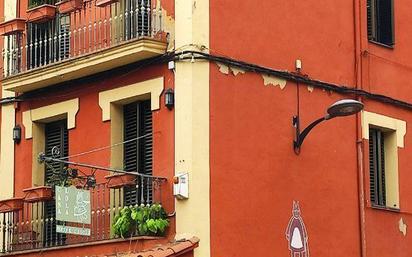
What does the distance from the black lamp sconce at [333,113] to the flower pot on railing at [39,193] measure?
454 centimetres

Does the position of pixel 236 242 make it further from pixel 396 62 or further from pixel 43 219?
pixel 396 62

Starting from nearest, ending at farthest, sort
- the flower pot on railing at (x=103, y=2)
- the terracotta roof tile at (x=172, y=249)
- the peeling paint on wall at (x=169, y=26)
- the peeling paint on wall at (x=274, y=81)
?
the terracotta roof tile at (x=172, y=249) → the peeling paint on wall at (x=169, y=26) → the flower pot on railing at (x=103, y=2) → the peeling paint on wall at (x=274, y=81)

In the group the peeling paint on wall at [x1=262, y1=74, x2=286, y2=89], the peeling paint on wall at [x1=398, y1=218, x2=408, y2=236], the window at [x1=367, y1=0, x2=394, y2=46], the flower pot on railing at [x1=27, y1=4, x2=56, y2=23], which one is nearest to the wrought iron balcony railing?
the flower pot on railing at [x1=27, y1=4, x2=56, y2=23]

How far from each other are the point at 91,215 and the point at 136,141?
1571mm

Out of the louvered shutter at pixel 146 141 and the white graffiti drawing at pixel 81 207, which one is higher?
the louvered shutter at pixel 146 141

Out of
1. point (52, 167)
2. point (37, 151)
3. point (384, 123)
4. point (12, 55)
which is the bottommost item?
point (52, 167)

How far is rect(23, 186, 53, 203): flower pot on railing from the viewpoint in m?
21.7

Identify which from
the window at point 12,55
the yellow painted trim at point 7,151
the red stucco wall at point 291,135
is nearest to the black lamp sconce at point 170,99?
the red stucco wall at point 291,135

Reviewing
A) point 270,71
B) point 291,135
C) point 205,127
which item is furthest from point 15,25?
point 291,135

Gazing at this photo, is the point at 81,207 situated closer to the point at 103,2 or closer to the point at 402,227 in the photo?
the point at 103,2

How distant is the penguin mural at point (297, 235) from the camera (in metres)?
21.5

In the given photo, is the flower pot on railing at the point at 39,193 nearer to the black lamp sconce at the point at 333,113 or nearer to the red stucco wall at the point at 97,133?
the red stucco wall at the point at 97,133

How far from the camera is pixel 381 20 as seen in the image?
81.1 ft

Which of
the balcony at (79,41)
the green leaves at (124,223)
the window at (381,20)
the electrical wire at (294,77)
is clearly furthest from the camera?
the window at (381,20)
